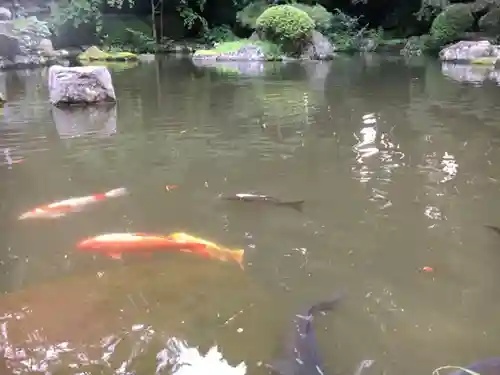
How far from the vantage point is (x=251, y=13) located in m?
24.2

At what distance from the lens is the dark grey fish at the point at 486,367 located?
2486 mm

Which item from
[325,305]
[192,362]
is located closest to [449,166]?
[325,305]

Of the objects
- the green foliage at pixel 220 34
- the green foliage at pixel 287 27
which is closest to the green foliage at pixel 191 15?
the green foliage at pixel 220 34

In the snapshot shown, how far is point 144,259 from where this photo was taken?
12.2 ft

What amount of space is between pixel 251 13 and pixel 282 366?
2331 cm

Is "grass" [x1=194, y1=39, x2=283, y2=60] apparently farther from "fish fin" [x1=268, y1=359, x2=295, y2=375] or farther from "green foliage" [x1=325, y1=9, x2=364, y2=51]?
"fish fin" [x1=268, y1=359, x2=295, y2=375]

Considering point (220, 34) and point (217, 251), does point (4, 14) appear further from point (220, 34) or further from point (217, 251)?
point (217, 251)

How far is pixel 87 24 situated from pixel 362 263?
22876 millimetres

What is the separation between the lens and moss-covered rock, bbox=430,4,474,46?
2233 cm

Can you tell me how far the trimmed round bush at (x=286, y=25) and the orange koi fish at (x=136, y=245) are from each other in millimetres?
17830

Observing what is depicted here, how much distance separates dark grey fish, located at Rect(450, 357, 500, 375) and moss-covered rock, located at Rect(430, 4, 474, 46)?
878 inches

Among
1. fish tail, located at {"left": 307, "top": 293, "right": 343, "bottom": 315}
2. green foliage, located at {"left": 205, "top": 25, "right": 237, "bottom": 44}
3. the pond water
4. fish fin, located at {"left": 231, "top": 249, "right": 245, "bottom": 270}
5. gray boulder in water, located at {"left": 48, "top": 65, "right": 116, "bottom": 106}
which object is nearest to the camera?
the pond water

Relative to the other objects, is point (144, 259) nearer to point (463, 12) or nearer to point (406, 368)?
point (406, 368)

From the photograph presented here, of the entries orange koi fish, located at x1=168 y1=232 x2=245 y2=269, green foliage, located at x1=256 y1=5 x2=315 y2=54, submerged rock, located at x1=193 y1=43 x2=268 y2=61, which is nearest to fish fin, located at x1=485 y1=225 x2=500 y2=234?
orange koi fish, located at x1=168 y1=232 x2=245 y2=269
